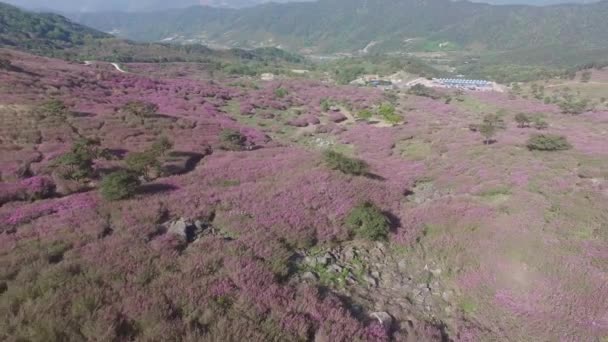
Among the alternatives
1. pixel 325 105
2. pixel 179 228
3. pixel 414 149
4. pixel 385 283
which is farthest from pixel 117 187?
pixel 325 105

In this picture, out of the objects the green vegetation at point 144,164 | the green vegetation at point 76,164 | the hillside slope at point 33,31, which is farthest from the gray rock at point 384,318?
the hillside slope at point 33,31

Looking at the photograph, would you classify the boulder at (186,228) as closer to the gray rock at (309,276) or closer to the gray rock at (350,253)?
the gray rock at (309,276)

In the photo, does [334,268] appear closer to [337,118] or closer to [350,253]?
[350,253]

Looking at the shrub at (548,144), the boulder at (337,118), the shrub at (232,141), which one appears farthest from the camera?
the boulder at (337,118)

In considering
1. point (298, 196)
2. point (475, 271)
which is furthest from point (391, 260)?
point (298, 196)

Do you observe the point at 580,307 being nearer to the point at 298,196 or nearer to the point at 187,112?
the point at 298,196

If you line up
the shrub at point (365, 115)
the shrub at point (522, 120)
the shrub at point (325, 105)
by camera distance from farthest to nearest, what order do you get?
the shrub at point (325, 105)
the shrub at point (365, 115)
the shrub at point (522, 120)

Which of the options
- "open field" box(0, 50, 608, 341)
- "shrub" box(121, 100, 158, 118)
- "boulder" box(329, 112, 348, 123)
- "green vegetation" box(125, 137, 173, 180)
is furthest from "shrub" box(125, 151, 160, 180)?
"boulder" box(329, 112, 348, 123)
